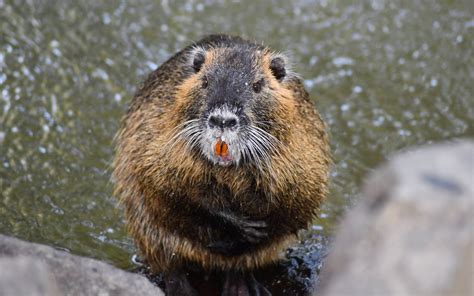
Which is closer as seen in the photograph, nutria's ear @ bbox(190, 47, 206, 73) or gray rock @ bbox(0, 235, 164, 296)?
gray rock @ bbox(0, 235, 164, 296)

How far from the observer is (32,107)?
7.14m

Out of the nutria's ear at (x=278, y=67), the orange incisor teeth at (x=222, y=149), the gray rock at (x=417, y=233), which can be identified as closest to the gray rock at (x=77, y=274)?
the orange incisor teeth at (x=222, y=149)

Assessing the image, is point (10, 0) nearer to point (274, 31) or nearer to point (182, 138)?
point (274, 31)

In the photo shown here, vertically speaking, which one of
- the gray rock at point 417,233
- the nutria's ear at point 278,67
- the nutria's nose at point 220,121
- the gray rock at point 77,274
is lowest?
the gray rock at point 77,274

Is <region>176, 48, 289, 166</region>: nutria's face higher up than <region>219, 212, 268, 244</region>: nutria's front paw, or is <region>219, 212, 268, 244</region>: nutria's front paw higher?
<region>176, 48, 289, 166</region>: nutria's face

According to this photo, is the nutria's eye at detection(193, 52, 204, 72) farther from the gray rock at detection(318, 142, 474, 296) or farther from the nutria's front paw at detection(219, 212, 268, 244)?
the gray rock at detection(318, 142, 474, 296)

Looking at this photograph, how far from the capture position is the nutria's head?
4379 millimetres

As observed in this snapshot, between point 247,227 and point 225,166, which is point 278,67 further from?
point 247,227

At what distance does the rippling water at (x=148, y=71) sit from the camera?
6309 mm

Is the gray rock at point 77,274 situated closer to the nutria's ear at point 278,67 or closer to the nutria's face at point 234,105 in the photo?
the nutria's face at point 234,105

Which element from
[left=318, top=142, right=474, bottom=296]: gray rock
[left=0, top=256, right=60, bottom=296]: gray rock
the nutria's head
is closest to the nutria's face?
the nutria's head

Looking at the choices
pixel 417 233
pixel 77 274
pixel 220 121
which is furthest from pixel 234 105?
pixel 417 233

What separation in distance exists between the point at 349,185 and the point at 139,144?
2.21 m

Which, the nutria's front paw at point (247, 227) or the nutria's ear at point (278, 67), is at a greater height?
the nutria's ear at point (278, 67)
